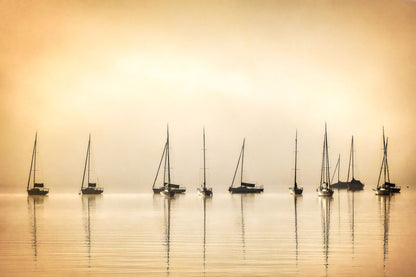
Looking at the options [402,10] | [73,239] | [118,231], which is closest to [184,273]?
[73,239]

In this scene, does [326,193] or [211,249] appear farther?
[326,193]

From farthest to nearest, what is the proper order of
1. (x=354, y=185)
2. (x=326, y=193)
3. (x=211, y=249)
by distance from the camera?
(x=354, y=185), (x=326, y=193), (x=211, y=249)

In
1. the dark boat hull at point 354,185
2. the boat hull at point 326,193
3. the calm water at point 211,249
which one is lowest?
the dark boat hull at point 354,185

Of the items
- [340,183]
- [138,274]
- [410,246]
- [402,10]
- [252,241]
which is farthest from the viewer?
[340,183]

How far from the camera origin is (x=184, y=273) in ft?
28.0

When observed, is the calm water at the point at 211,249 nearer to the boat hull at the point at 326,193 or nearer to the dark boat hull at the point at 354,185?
the boat hull at the point at 326,193

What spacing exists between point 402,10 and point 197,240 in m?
19.7

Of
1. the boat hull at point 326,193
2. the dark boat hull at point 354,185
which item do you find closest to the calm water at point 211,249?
the boat hull at point 326,193

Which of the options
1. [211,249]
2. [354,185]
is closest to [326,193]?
[354,185]

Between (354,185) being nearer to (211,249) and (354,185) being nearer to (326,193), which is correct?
(326,193)

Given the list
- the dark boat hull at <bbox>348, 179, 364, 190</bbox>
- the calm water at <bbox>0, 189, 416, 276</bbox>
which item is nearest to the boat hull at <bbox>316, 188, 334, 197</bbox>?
the dark boat hull at <bbox>348, 179, 364, 190</bbox>

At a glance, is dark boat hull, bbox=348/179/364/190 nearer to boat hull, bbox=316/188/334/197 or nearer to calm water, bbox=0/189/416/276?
boat hull, bbox=316/188/334/197

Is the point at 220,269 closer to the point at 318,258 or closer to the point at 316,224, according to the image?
the point at 318,258

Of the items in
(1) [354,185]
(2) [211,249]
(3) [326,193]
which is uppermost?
(2) [211,249]
